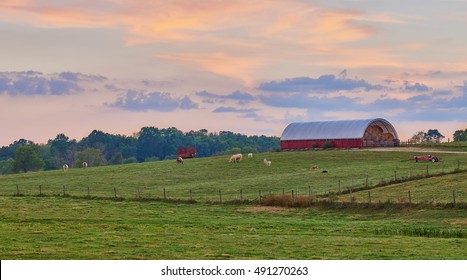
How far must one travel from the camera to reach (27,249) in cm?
3278

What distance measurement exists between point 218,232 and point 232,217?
43.8 feet

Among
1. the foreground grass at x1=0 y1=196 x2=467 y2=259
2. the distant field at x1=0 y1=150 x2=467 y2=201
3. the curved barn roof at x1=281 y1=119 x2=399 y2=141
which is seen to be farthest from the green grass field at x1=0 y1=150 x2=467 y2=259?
the curved barn roof at x1=281 y1=119 x2=399 y2=141

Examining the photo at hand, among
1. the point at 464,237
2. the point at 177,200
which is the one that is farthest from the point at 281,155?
the point at 464,237

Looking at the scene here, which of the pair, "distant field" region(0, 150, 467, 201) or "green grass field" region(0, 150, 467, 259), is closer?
"green grass field" region(0, 150, 467, 259)

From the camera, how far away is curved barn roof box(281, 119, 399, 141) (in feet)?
453

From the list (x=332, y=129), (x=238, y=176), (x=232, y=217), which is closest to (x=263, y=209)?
(x=232, y=217)

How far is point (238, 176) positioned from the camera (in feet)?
336

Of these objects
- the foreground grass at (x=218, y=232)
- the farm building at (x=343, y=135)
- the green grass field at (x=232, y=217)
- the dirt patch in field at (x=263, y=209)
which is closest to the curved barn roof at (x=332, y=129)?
the farm building at (x=343, y=135)

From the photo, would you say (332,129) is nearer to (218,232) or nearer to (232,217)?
(232,217)

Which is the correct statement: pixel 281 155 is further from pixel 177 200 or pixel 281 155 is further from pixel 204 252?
pixel 204 252

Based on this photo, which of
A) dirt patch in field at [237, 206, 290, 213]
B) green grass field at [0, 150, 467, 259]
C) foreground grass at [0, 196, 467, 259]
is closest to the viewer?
foreground grass at [0, 196, 467, 259]

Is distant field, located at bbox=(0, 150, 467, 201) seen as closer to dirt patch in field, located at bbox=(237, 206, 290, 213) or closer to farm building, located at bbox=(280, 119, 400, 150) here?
dirt patch in field, located at bbox=(237, 206, 290, 213)

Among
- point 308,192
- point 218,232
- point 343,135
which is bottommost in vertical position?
point 218,232

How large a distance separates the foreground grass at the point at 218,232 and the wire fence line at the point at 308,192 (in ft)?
18.1
